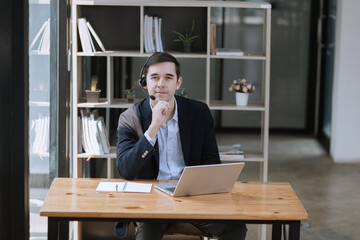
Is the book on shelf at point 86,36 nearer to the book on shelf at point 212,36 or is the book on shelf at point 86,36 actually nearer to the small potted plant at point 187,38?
the small potted plant at point 187,38

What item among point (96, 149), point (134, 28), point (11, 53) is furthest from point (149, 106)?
point (134, 28)

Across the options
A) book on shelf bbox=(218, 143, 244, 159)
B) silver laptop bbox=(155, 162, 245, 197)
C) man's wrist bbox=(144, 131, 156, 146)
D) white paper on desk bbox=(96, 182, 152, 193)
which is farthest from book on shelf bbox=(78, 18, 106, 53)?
silver laptop bbox=(155, 162, 245, 197)

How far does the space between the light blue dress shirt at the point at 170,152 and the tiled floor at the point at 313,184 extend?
2.44 feet

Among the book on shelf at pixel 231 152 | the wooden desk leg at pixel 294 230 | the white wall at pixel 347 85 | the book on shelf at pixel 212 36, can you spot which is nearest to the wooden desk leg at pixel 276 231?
the wooden desk leg at pixel 294 230

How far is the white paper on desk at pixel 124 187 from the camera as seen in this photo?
2715mm

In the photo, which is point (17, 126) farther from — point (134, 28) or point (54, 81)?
point (134, 28)

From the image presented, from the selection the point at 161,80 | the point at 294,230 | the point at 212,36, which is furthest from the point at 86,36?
the point at 294,230

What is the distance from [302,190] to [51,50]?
3.16m

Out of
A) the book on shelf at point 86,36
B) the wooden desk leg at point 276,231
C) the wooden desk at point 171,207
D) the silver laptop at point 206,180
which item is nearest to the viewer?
the wooden desk at point 171,207

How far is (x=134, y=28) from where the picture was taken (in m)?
4.49

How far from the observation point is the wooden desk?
95.2 inches

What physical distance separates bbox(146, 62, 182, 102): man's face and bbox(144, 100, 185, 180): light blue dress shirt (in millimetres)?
169

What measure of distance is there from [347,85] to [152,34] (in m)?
3.59

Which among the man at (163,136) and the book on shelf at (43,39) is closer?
the man at (163,136)
